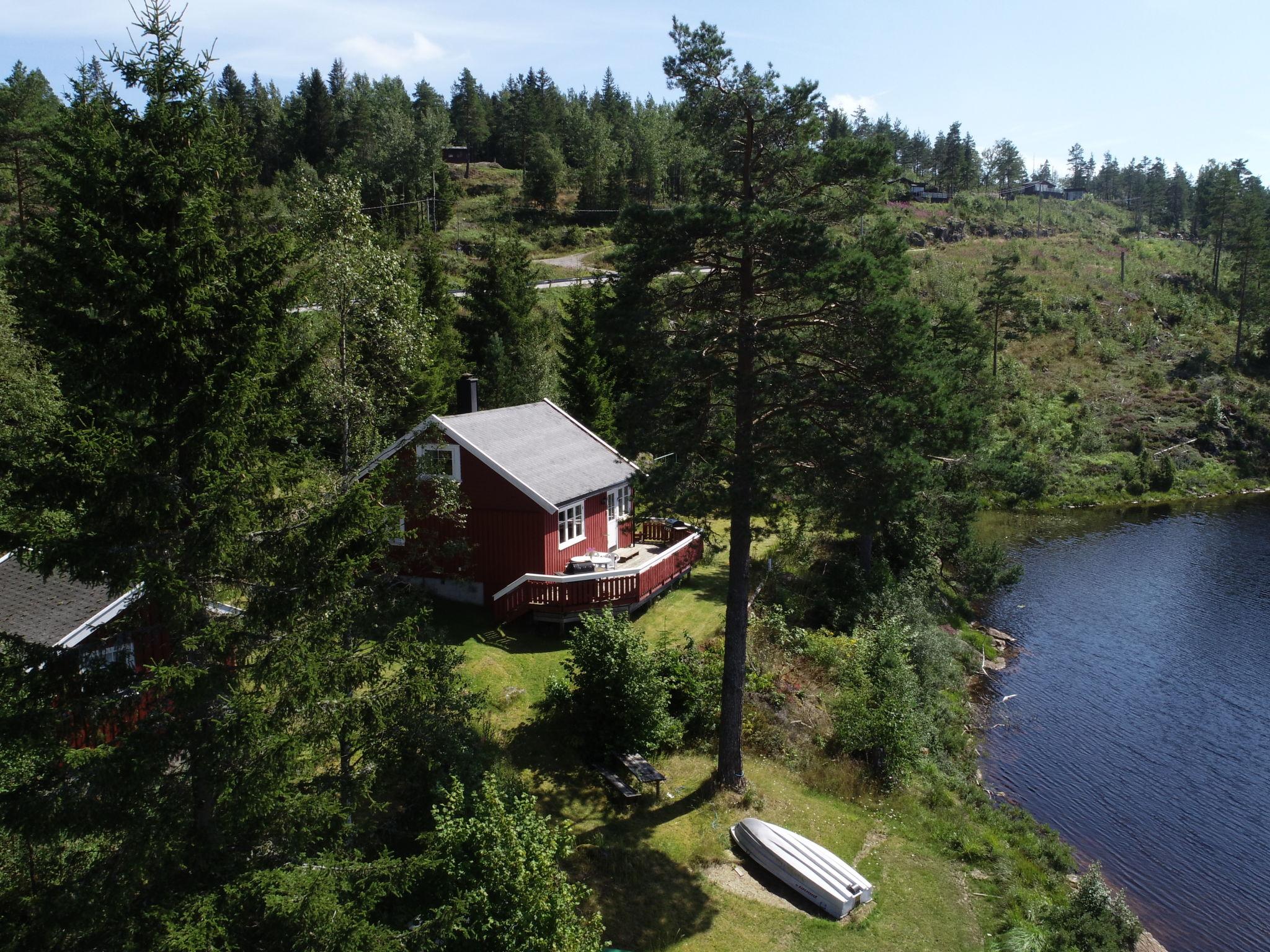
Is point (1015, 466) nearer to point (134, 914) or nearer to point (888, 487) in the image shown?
point (888, 487)

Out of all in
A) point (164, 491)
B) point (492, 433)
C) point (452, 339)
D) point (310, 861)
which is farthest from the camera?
point (452, 339)

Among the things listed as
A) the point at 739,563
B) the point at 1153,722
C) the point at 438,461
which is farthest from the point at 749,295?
the point at 1153,722

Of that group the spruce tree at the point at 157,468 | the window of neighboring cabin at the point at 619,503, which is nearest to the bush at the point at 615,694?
the spruce tree at the point at 157,468

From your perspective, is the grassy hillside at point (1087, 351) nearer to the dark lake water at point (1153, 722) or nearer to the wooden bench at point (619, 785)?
the dark lake water at point (1153, 722)

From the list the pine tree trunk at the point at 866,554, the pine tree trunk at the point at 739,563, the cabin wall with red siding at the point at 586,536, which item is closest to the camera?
the pine tree trunk at the point at 739,563

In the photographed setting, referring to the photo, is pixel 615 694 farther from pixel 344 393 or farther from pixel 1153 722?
pixel 1153 722

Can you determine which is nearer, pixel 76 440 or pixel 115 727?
pixel 76 440

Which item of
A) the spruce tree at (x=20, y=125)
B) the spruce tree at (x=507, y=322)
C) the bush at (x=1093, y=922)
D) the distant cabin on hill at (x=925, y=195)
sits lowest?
the bush at (x=1093, y=922)

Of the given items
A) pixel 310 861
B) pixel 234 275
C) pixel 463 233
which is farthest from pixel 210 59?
pixel 463 233
